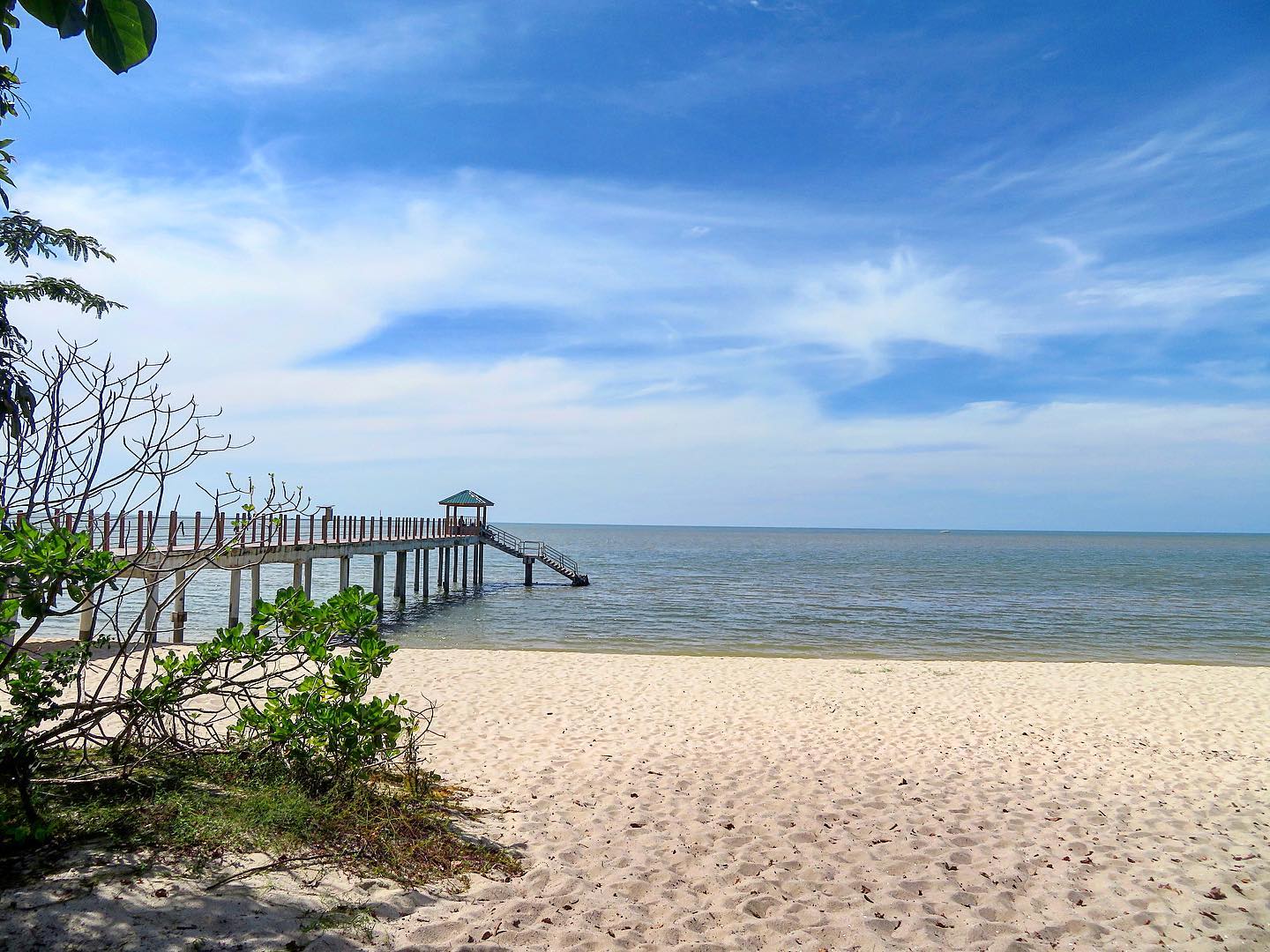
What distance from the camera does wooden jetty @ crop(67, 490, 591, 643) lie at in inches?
448

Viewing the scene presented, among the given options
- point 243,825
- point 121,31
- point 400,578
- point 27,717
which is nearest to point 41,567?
point 27,717

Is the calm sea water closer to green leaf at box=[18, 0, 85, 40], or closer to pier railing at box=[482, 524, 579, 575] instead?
pier railing at box=[482, 524, 579, 575]

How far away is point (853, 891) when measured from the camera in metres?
5.45

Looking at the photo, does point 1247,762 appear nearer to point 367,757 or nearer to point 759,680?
point 759,680

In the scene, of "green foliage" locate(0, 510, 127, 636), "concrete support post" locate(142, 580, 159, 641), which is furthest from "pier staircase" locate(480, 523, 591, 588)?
"green foliage" locate(0, 510, 127, 636)

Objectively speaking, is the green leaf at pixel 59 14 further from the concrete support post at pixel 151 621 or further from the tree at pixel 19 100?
the concrete support post at pixel 151 621

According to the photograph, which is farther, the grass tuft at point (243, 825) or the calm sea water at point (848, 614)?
the calm sea water at point (848, 614)

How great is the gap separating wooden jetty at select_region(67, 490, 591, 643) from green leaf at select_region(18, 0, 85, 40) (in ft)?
12.9

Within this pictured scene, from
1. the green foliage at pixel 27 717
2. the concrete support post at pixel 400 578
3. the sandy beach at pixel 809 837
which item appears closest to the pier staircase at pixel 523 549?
the concrete support post at pixel 400 578

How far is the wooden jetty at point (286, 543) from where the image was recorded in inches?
448

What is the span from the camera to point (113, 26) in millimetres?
1589

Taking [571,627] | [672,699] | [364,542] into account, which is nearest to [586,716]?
[672,699]

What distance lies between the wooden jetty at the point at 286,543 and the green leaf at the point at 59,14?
12.9 feet

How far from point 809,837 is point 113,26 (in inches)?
257
